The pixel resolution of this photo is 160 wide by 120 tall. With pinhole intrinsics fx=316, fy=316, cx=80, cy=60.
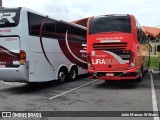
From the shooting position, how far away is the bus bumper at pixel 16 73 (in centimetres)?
1224

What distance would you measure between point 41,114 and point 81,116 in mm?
1137

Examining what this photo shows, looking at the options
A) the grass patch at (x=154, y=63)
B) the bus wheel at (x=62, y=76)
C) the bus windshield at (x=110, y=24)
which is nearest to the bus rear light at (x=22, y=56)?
the bus windshield at (x=110, y=24)

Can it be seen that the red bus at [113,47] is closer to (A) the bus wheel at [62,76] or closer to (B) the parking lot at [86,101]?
(B) the parking lot at [86,101]

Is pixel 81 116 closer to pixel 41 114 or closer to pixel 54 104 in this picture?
pixel 41 114

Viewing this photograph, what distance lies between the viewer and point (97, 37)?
14.1m

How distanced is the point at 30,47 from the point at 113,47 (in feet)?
12.0

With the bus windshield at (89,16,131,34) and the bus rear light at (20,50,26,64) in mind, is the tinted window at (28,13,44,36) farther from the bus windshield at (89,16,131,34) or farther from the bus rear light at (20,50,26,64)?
the bus windshield at (89,16,131,34)

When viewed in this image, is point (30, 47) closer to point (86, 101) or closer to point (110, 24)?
point (86, 101)

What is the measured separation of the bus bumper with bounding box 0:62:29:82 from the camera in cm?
1224

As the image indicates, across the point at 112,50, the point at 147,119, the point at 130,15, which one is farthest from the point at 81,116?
the point at 130,15

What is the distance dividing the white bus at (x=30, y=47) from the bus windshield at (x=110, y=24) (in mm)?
2047

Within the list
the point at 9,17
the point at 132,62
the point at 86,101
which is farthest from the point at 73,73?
the point at 86,101

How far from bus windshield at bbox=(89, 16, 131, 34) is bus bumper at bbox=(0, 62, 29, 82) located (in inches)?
146

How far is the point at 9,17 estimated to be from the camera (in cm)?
1247
